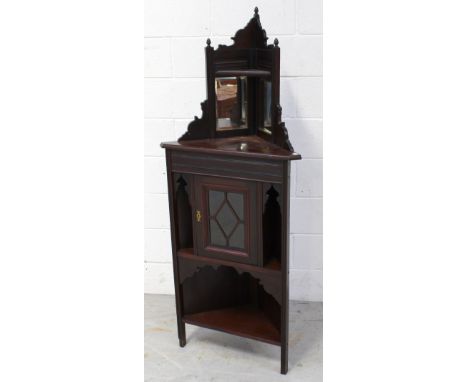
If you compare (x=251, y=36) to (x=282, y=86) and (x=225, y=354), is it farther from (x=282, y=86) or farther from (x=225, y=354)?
(x=225, y=354)

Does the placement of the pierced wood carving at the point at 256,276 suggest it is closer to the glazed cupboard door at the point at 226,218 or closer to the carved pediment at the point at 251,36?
the glazed cupboard door at the point at 226,218

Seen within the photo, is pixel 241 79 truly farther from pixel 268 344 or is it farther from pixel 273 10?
pixel 268 344

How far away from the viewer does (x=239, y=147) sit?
2.36 metres

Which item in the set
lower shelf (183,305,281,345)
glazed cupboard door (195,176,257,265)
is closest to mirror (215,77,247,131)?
glazed cupboard door (195,176,257,265)

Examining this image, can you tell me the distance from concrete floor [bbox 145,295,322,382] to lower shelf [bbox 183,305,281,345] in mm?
130

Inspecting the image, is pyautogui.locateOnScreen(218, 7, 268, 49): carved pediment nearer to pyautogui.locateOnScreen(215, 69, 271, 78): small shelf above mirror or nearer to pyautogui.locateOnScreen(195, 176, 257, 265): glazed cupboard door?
pyautogui.locateOnScreen(215, 69, 271, 78): small shelf above mirror

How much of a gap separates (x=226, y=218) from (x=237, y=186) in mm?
162

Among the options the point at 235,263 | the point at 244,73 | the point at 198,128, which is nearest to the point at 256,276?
the point at 235,263

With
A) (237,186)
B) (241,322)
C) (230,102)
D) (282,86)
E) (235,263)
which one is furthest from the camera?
(282,86)

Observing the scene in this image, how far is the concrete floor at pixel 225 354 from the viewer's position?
7.91 feet

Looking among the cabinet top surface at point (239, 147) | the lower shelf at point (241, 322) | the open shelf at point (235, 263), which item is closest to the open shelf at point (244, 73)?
the cabinet top surface at point (239, 147)

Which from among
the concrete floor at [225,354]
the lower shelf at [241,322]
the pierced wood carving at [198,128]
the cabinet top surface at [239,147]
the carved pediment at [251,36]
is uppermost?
the carved pediment at [251,36]

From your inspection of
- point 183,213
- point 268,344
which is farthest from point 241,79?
point 268,344

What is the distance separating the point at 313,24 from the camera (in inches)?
107
